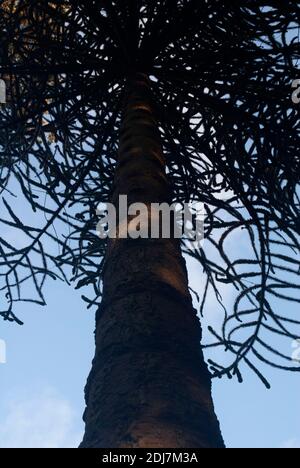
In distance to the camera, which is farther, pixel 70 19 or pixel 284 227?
pixel 70 19

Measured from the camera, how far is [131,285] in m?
2.05

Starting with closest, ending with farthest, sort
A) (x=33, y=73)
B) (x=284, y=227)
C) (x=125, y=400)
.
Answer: (x=125, y=400) → (x=284, y=227) → (x=33, y=73)

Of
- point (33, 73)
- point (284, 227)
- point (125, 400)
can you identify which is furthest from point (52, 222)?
point (125, 400)

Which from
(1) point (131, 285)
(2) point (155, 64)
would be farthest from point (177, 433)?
(2) point (155, 64)

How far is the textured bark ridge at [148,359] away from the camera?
147cm

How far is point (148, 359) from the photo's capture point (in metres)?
1.70

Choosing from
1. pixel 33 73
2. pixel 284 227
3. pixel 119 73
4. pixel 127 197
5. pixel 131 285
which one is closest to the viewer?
pixel 131 285

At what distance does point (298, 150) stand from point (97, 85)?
5.10 feet

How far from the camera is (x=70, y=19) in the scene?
3.85 meters

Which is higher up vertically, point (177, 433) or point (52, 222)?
point (52, 222)

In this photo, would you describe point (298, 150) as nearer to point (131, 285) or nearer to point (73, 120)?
point (73, 120)

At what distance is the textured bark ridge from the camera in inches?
58.0

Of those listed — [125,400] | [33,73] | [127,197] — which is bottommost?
[125,400]

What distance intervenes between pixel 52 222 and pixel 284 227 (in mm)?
Answer: 1535
